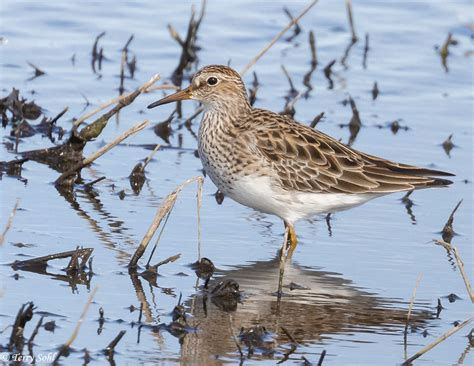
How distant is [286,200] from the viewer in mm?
9289

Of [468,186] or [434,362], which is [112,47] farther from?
[434,362]

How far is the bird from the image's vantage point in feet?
30.4

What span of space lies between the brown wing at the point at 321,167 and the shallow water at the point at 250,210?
0.46 meters

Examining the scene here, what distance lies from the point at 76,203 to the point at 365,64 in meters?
5.50

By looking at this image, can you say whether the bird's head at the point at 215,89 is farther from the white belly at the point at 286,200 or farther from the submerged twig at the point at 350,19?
the submerged twig at the point at 350,19

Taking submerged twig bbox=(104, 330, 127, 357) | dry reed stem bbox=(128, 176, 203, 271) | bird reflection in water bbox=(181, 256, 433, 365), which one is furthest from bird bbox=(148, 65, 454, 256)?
submerged twig bbox=(104, 330, 127, 357)

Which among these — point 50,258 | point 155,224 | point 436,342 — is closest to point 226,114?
point 155,224

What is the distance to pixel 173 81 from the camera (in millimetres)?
13219

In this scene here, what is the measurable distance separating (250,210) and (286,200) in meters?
0.96

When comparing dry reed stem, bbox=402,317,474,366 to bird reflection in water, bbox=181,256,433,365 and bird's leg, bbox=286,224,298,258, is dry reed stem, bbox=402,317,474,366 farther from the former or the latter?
bird's leg, bbox=286,224,298,258

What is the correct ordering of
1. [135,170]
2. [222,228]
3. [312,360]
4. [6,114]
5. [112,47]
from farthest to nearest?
1. [112,47]
2. [6,114]
3. [135,170]
4. [222,228]
5. [312,360]

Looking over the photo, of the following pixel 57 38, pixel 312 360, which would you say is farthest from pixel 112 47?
pixel 312 360

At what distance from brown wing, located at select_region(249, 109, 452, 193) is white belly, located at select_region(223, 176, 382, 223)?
0.20 feet

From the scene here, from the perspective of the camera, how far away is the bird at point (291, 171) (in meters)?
9.26
